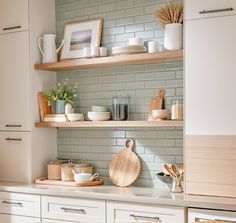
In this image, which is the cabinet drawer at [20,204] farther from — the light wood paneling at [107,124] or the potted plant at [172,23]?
the potted plant at [172,23]

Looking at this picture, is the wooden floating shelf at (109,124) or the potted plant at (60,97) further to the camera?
the potted plant at (60,97)

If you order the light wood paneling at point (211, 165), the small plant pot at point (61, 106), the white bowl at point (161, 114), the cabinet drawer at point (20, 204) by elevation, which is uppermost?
the small plant pot at point (61, 106)

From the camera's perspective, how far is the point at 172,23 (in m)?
3.37

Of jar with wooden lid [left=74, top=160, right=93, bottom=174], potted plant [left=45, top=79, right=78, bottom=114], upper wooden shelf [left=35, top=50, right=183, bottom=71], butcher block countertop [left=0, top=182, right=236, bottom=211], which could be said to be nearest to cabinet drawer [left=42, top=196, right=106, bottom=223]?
butcher block countertop [left=0, top=182, right=236, bottom=211]

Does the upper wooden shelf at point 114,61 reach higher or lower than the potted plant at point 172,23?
lower

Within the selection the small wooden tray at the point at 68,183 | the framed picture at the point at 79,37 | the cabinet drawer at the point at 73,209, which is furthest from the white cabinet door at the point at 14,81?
the cabinet drawer at the point at 73,209

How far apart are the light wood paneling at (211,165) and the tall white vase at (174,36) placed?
72 cm

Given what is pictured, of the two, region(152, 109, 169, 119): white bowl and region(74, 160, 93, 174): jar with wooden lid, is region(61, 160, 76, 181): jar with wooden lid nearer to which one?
region(74, 160, 93, 174): jar with wooden lid

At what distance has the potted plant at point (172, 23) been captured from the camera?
10.9 ft

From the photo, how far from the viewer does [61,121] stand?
387 centimetres

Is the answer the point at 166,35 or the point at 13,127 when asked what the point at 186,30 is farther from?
the point at 13,127

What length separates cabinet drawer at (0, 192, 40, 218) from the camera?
3625 millimetres

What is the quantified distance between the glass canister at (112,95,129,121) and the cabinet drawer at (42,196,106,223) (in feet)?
2.46

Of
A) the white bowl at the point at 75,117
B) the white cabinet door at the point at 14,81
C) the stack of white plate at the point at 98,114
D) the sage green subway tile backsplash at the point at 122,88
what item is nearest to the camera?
the sage green subway tile backsplash at the point at 122,88
